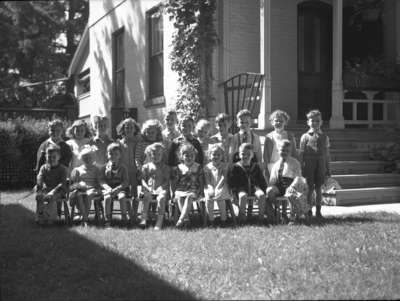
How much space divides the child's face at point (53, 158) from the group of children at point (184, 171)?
0.01m

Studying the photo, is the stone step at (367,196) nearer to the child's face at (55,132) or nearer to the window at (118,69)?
the child's face at (55,132)

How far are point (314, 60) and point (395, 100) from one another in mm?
1847

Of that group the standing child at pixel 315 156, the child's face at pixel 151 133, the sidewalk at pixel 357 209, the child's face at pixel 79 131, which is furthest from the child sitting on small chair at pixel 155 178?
the sidewalk at pixel 357 209

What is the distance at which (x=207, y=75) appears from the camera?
9.77 metres

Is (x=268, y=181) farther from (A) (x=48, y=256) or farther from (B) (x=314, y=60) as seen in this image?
(B) (x=314, y=60)

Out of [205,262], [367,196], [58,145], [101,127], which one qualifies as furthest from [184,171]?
[367,196]

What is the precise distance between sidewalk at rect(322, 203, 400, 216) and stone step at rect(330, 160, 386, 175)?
961 millimetres

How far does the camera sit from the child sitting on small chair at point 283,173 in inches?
248

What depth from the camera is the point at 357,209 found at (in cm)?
746

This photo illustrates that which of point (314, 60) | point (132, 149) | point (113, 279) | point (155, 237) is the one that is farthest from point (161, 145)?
point (314, 60)

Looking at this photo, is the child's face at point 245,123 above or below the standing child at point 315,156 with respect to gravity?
above

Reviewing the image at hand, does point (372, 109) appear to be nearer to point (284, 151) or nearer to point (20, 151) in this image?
point (284, 151)

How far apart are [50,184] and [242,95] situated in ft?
15.0

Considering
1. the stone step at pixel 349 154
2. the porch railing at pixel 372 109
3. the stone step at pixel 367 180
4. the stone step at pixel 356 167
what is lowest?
the stone step at pixel 367 180
